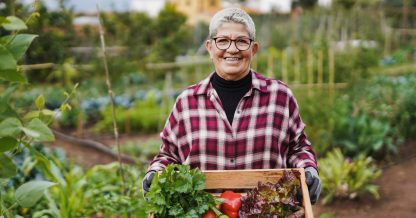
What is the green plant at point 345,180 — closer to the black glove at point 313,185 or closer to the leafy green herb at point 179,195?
the black glove at point 313,185

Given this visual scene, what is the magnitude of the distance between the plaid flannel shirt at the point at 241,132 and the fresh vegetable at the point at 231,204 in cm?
41

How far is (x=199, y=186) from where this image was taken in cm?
196

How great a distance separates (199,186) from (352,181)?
3.52m

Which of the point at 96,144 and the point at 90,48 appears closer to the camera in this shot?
the point at 96,144

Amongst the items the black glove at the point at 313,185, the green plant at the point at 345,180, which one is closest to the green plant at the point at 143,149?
the green plant at the point at 345,180

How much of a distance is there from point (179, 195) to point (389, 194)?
3895 mm

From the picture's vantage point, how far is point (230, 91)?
244 cm

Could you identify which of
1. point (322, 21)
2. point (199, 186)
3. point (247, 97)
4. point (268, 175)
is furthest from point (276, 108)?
point (322, 21)

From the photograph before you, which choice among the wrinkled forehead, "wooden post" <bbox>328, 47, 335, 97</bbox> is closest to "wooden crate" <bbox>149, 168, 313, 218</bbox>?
the wrinkled forehead

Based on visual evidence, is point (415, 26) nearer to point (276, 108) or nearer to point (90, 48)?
point (90, 48)

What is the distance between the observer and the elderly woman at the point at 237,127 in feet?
7.97

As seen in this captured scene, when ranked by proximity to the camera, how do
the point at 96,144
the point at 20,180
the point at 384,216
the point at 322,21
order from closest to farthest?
the point at 20,180 < the point at 384,216 < the point at 96,144 < the point at 322,21

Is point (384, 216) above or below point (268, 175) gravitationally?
below

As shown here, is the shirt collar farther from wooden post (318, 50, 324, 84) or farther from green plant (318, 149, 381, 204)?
wooden post (318, 50, 324, 84)
